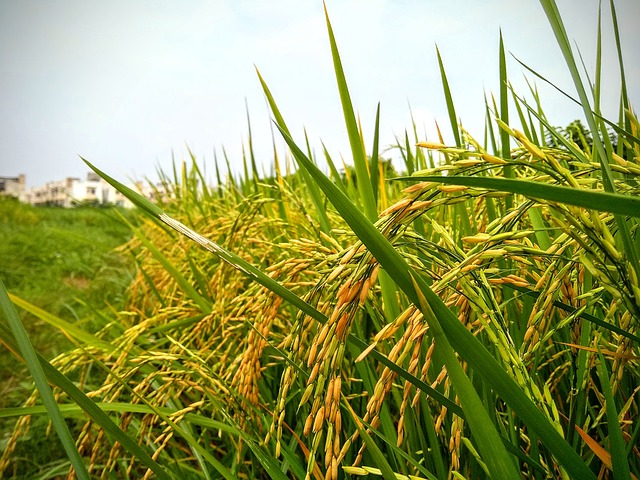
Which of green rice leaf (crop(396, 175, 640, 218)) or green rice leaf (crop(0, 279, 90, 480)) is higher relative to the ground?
green rice leaf (crop(396, 175, 640, 218))

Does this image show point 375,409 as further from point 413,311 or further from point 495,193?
point 495,193

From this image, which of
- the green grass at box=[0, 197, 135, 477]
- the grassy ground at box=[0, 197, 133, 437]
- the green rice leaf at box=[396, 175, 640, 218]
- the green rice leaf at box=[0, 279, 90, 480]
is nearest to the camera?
the green rice leaf at box=[396, 175, 640, 218]

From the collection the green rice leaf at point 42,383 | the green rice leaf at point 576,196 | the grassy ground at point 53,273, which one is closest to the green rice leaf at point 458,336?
the green rice leaf at point 576,196

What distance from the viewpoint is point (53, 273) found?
574 cm

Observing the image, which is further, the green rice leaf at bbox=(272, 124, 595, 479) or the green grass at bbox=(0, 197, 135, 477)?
the green grass at bbox=(0, 197, 135, 477)

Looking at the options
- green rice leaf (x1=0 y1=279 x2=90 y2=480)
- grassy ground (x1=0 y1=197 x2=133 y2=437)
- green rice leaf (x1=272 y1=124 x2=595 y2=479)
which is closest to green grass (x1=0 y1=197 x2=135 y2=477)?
grassy ground (x1=0 y1=197 x2=133 y2=437)

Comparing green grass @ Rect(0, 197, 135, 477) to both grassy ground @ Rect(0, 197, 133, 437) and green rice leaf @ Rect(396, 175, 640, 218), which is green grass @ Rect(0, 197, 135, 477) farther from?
green rice leaf @ Rect(396, 175, 640, 218)

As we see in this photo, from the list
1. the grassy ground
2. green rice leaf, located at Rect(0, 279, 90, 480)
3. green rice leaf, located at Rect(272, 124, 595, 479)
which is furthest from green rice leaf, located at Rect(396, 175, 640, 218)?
the grassy ground

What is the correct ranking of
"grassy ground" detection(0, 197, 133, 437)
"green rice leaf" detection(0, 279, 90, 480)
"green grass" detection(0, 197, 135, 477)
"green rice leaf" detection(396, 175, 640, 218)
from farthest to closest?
"grassy ground" detection(0, 197, 133, 437)
"green grass" detection(0, 197, 135, 477)
"green rice leaf" detection(0, 279, 90, 480)
"green rice leaf" detection(396, 175, 640, 218)

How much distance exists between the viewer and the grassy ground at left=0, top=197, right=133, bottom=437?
285cm

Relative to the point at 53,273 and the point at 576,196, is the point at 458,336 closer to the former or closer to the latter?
the point at 576,196

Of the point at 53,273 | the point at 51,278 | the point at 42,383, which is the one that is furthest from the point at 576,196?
the point at 53,273

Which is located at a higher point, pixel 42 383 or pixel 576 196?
pixel 576 196

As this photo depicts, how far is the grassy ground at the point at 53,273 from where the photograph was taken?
2848 millimetres
